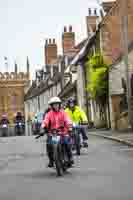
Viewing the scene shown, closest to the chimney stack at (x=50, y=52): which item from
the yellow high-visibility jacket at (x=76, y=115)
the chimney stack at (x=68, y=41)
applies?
the chimney stack at (x=68, y=41)

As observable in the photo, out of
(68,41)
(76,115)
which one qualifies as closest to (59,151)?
(76,115)

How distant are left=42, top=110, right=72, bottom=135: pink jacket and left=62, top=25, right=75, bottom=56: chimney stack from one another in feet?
207

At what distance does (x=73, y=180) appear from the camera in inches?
566

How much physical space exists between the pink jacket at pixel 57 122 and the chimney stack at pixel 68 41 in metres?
63.2

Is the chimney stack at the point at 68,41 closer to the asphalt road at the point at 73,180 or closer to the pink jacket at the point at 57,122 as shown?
the asphalt road at the point at 73,180

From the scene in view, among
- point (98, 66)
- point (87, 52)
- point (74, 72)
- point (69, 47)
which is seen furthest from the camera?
point (69, 47)

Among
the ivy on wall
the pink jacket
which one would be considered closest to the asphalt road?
the pink jacket

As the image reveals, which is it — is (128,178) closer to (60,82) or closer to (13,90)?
(60,82)

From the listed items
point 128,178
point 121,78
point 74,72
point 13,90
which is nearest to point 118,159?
point 128,178

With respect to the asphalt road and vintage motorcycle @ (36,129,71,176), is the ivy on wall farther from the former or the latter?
vintage motorcycle @ (36,129,71,176)

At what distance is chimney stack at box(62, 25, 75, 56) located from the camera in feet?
260

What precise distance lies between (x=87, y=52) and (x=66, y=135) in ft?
155

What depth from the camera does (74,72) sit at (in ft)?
243

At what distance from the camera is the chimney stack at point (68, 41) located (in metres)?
79.4
